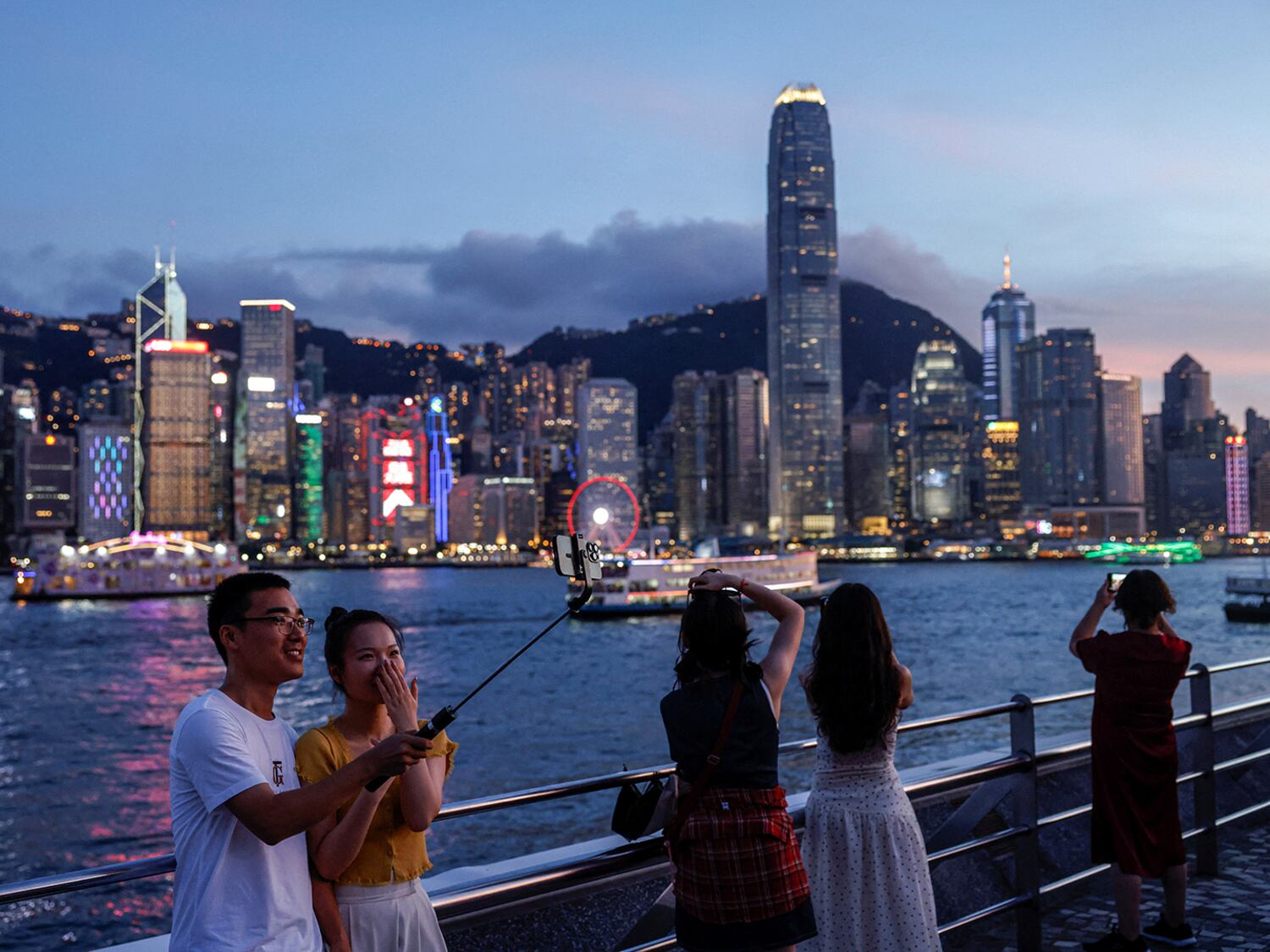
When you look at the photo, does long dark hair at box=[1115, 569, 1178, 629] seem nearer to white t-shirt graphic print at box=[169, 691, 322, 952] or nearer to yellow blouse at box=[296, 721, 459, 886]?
yellow blouse at box=[296, 721, 459, 886]

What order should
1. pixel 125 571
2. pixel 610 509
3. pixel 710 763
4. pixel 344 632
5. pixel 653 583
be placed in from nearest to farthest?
1. pixel 344 632
2. pixel 710 763
3. pixel 653 583
4. pixel 610 509
5. pixel 125 571

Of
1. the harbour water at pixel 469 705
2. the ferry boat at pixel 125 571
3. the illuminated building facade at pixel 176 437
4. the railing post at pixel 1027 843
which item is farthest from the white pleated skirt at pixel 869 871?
the illuminated building facade at pixel 176 437

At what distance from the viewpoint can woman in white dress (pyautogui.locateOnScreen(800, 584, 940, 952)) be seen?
154 inches

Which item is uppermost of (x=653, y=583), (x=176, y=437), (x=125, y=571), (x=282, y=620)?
(x=176, y=437)

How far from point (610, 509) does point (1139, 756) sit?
84.3 meters

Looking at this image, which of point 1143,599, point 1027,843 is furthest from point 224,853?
point 1143,599

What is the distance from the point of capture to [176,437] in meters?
180

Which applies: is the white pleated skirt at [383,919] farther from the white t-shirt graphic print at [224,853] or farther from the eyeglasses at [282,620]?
the eyeglasses at [282,620]

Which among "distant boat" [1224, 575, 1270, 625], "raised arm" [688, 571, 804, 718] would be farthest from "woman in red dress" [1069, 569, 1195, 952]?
"distant boat" [1224, 575, 1270, 625]

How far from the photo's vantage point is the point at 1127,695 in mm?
5367

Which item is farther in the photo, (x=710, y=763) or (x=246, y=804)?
(x=710, y=763)

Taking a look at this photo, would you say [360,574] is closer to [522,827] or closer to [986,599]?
[986,599]

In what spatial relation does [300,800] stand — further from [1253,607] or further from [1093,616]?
[1253,607]

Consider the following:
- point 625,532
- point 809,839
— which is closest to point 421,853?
point 809,839
